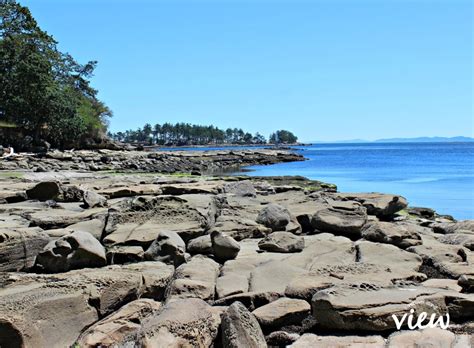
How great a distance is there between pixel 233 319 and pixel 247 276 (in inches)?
75.2

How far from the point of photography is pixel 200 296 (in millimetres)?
5609

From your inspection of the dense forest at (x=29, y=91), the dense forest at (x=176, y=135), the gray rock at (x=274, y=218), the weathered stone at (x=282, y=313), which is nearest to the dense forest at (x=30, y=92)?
the dense forest at (x=29, y=91)

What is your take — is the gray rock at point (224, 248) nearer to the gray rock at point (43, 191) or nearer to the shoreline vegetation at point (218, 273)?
the shoreline vegetation at point (218, 273)

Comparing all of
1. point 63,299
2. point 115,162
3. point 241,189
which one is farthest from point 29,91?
point 63,299

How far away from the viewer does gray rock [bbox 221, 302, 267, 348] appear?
4.35 metres

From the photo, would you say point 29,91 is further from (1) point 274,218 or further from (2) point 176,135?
(2) point 176,135

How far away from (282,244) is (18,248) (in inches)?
155

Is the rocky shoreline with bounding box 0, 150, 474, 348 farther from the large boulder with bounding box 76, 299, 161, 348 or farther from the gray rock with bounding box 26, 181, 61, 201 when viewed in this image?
the gray rock with bounding box 26, 181, 61, 201

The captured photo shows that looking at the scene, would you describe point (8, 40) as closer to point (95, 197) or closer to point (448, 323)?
point (95, 197)

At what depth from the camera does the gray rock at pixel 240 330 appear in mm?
4348

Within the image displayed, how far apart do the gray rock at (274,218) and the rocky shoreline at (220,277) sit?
3cm

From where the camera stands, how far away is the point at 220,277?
20.8ft

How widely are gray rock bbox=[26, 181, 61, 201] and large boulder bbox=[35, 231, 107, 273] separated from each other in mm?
5240

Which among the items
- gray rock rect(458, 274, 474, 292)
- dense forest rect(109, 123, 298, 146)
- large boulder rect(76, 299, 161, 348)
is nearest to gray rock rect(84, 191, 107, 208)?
large boulder rect(76, 299, 161, 348)
